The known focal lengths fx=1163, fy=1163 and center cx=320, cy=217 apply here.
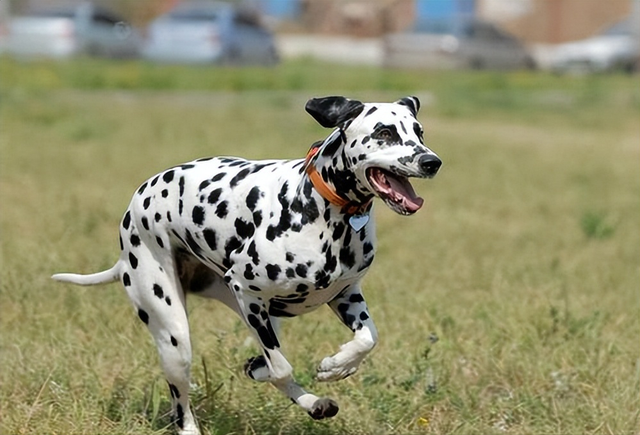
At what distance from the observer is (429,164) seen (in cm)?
416

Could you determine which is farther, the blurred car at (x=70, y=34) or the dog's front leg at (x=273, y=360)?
the blurred car at (x=70, y=34)

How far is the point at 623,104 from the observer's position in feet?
72.8

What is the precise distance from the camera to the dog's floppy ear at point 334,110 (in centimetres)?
445

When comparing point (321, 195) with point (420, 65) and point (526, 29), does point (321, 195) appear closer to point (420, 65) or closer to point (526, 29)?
point (420, 65)

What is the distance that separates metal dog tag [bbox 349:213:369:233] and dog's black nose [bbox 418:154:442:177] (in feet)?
1.40

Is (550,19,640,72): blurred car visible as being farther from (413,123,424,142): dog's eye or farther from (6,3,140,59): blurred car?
(413,123,424,142): dog's eye

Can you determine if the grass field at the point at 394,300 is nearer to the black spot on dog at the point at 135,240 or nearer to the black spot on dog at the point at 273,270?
the black spot on dog at the point at 135,240

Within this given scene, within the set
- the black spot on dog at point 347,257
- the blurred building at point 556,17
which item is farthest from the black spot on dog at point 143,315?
the blurred building at point 556,17

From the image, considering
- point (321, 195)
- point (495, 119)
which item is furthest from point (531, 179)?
point (321, 195)

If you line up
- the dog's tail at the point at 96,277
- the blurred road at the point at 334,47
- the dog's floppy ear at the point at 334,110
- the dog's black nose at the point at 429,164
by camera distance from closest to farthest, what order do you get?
1. the dog's black nose at the point at 429,164
2. the dog's floppy ear at the point at 334,110
3. the dog's tail at the point at 96,277
4. the blurred road at the point at 334,47

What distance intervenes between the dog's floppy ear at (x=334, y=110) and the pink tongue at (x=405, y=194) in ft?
1.00

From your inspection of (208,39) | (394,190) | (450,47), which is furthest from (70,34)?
(394,190)

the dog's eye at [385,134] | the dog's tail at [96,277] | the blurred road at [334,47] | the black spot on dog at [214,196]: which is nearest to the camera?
the dog's eye at [385,134]

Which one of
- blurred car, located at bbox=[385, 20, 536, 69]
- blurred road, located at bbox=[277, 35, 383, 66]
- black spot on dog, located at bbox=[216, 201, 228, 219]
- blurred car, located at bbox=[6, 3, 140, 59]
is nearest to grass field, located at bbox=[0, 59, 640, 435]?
black spot on dog, located at bbox=[216, 201, 228, 219]
